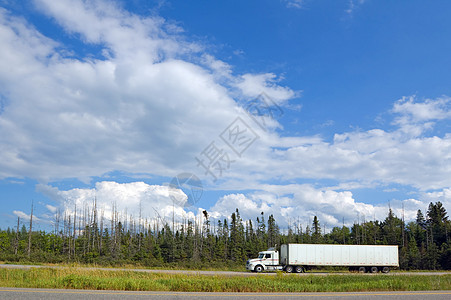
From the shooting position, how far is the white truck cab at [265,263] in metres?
37.8

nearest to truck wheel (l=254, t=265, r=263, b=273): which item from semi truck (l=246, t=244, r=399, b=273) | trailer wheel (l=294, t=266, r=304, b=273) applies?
semi truck (l=246, t=244, r=399, b=273)

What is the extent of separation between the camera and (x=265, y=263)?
125 feet

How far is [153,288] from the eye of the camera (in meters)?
14.4

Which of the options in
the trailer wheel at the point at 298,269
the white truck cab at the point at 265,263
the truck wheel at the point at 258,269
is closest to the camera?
the truck wheel at the point at 258,269

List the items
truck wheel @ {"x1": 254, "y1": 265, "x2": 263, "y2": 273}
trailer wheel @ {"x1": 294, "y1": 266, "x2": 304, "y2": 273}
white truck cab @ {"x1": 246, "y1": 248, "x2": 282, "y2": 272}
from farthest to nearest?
trailer wheel @ {"x1": 294, "y1": 266, "x2": 304, "y2": 273}
white truck cab @ {"x1": 246, "y1": 248, "x2": 282, "y2": 272}
truck wheel @ {"x1": 254, "y1": 265, "x2": 263, "y2": 273}

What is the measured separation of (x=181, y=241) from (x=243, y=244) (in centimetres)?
1655

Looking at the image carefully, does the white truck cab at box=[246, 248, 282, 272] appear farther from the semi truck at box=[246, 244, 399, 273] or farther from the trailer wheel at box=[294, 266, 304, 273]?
the trailer wheel at box=[294, 266, 304, 273]

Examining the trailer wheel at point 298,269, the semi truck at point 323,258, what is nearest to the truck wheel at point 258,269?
the semi truck at point 323,258

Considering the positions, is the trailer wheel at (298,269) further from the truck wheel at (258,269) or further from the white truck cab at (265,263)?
the truck wheel at (258,269)

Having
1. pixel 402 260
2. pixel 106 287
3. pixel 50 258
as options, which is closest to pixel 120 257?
pixel 50 258

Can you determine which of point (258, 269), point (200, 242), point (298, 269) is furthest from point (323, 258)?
point (200, 242)

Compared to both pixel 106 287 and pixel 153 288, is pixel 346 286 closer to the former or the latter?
pixel 153 288

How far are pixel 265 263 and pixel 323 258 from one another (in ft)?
21.3

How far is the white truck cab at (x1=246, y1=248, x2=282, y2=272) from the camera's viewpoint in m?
37.8
